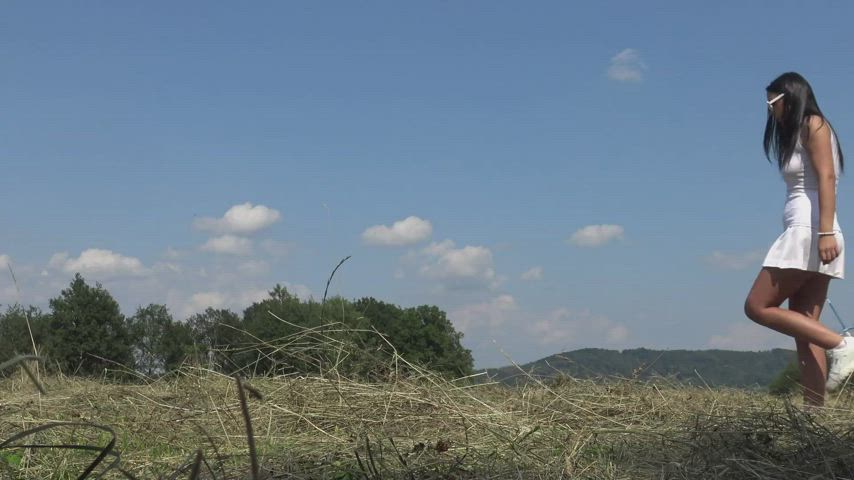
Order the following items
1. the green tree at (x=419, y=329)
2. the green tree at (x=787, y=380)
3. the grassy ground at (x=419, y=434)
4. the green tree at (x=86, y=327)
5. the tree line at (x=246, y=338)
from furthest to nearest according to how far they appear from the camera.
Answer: the green tree at (x=787, y=380)
the green tree at (x=86, y=327)
the green tree at (x=419, y=329)
the tree line at (x=246, y=338)
the grassy ground at (x=419, y=434)

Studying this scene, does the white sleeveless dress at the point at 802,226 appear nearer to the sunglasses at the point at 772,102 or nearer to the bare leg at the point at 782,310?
the bare leg at the point at 782,310

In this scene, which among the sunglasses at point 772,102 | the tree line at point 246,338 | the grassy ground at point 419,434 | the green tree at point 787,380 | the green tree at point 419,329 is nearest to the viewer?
the grassy ground at point 419,434

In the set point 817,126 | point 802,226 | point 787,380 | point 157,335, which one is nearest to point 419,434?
point 802,226

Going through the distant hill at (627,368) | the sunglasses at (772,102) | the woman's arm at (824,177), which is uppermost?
the sunglasses at (772,102)

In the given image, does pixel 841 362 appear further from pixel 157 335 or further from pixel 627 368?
pixel 157 335

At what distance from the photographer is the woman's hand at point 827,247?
3645 mm

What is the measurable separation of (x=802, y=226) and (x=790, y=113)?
0.60 metres

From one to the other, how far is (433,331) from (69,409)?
2.52m

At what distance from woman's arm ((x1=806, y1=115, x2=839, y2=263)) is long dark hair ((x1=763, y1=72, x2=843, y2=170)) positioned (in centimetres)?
6

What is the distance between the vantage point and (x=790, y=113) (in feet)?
12.9

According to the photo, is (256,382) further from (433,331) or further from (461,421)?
(433,331)

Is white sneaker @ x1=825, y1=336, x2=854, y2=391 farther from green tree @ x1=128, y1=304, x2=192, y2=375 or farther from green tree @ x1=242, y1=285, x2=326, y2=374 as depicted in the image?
green tree @ x1=128, y1=304, x2=192, y2=375

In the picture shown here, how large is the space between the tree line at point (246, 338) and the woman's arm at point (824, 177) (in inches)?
71.7

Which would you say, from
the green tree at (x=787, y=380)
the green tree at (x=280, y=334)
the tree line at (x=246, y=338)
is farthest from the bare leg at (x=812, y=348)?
the green tree at (x=280, y=334)
